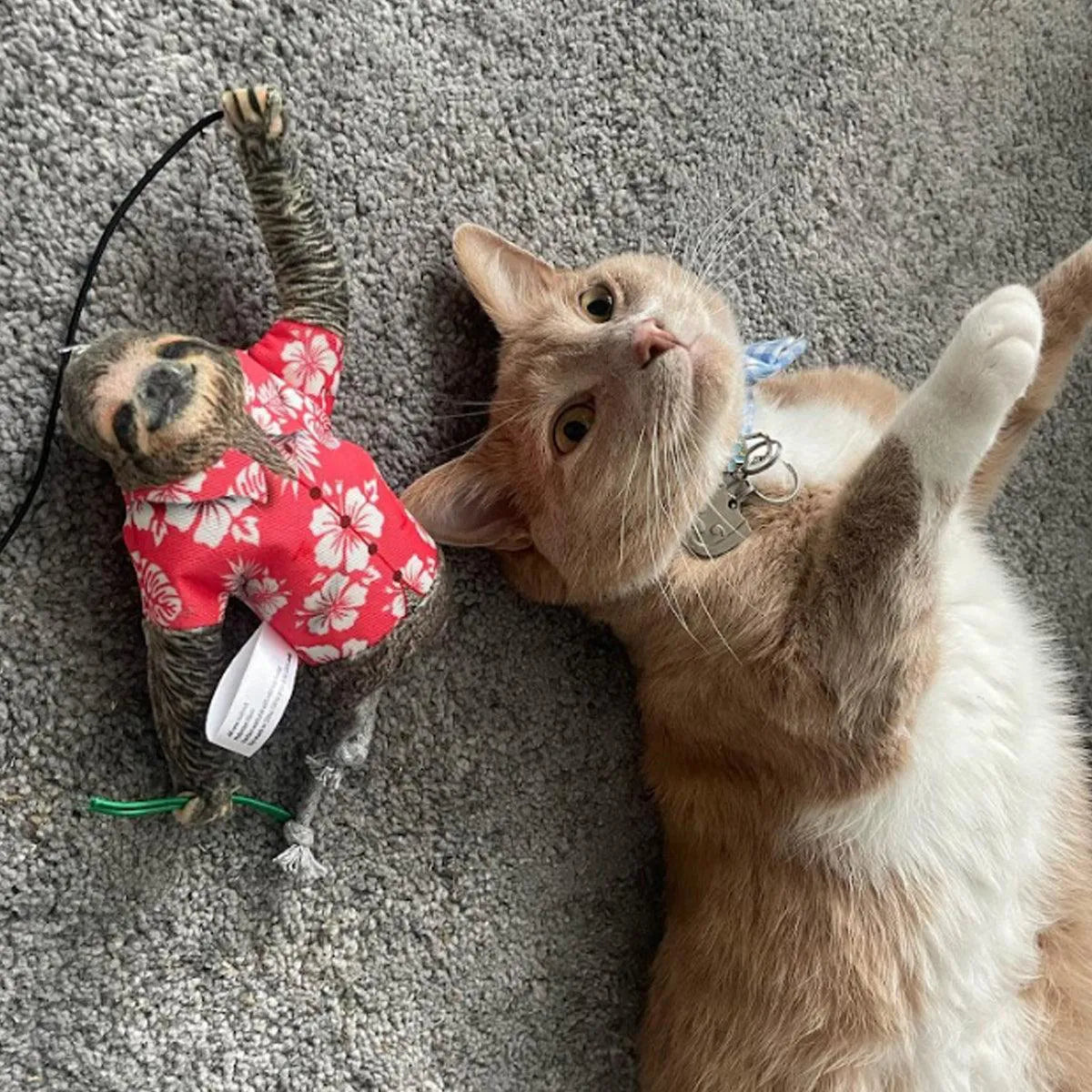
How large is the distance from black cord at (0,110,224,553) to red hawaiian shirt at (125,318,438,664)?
0.43 ft

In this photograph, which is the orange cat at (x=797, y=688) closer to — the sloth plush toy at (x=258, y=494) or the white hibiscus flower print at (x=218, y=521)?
the sloth plush toy at (x=258, y=494)

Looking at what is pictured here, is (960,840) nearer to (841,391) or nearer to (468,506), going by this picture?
(841,391)

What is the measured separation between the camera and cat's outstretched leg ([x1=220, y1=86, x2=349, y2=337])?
1.14m

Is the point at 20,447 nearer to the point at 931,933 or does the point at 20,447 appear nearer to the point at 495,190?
the point at 495,190

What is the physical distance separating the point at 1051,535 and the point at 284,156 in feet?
4.66

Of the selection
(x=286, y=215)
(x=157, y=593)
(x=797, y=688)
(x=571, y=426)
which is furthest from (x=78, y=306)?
(x=797, y=688)

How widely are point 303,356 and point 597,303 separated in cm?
43

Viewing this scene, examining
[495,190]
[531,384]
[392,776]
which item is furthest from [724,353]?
[392,776]

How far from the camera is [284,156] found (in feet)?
3.85

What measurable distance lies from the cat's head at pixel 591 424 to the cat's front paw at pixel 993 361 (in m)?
0.27

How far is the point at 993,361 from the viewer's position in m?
1.15

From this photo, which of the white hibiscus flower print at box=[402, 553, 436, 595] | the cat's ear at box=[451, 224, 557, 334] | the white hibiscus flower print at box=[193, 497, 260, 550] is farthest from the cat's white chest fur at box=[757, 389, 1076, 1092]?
the white hibiscus flower print at box=[193, 497, 260, 550]

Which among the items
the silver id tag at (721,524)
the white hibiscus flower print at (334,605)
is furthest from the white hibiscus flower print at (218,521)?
the silver id tag at (721,524)

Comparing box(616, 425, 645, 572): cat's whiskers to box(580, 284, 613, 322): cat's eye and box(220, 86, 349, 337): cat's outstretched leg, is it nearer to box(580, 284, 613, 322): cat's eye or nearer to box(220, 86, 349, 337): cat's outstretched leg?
box(580, 284, 613, 322): cat's eye
